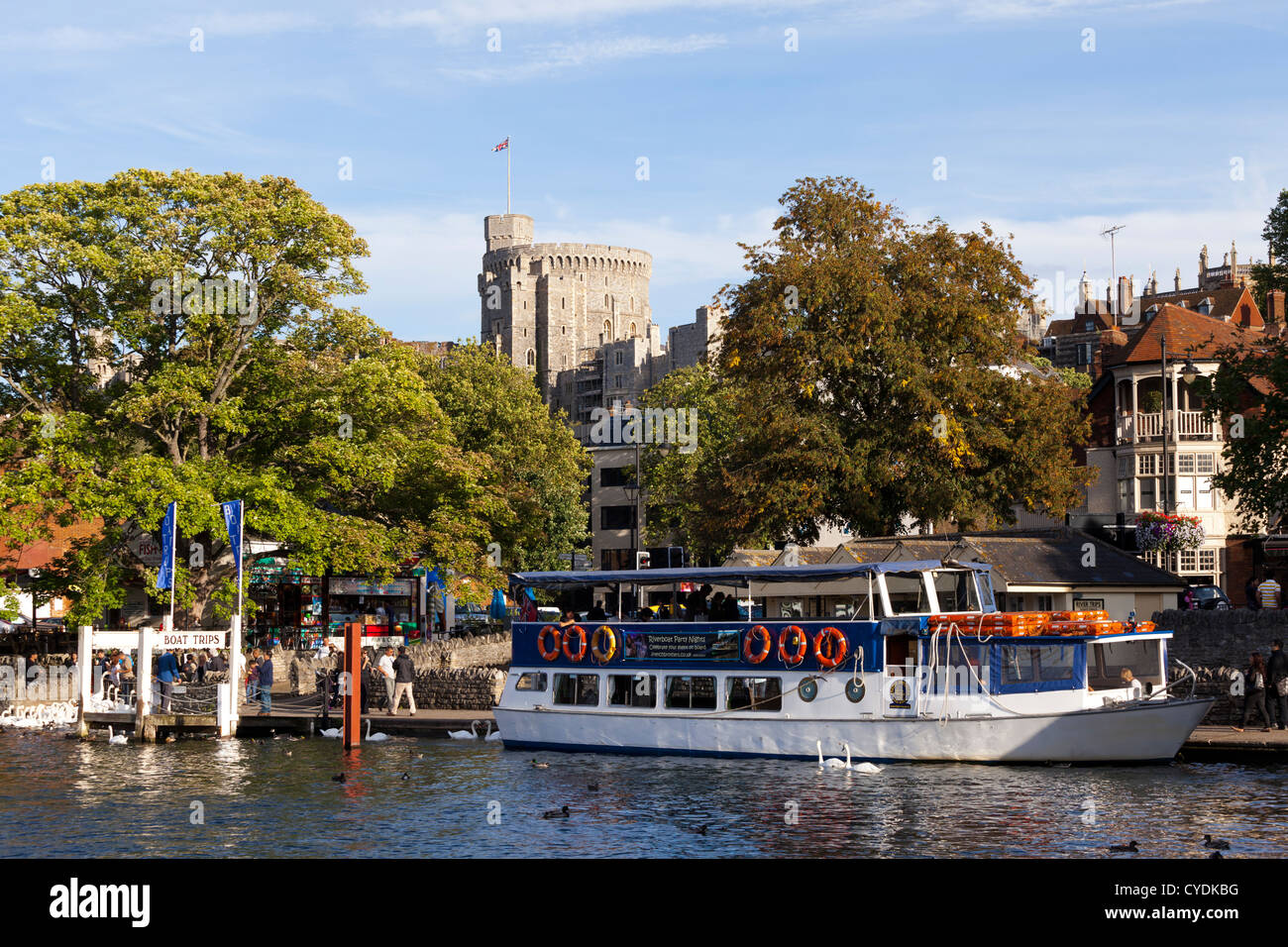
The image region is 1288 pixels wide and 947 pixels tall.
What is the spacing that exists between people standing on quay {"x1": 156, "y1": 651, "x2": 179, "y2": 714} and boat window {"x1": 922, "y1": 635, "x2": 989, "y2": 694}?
22.3 meters

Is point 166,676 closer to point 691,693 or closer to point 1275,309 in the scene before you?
point 691,693

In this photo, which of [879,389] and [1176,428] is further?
[1176,428]

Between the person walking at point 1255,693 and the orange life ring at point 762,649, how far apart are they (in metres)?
11.2

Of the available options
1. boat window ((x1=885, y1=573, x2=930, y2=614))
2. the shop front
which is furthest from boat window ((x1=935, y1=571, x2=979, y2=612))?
the shop front

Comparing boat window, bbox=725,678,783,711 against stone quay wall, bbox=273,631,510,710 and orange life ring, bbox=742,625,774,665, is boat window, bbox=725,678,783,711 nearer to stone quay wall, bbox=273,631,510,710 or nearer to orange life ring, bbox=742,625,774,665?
orange life ring, bbox=742,625,774,665

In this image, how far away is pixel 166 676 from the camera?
42.1 metres

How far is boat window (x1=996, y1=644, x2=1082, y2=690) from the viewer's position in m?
31.2

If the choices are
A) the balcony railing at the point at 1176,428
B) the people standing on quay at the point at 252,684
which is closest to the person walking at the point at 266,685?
the people standing on quay at the point at 252,684

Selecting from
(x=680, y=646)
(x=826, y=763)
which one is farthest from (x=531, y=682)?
(x=826, y=763)

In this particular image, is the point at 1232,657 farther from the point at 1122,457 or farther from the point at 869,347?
the point at 1122,457

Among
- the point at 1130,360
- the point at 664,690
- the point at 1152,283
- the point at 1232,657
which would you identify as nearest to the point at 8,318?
the point at 664,690

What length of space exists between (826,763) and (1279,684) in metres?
11.0

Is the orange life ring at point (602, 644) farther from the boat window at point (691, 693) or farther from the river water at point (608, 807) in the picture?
the river water at point (608, 807)

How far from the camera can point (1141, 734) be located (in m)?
30.7
